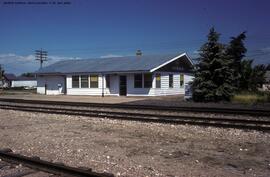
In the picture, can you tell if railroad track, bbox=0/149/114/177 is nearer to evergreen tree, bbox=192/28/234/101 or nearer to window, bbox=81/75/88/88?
evergreen tree, bbox=192/28/234/101

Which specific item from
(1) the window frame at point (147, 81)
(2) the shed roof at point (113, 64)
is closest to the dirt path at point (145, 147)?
(1) the window frame at point (147, 81)

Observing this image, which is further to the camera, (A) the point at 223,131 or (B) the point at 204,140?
(A) the point at 223,131

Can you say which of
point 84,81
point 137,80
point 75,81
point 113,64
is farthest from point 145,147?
point 75,81

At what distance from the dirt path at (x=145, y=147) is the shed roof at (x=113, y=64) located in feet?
73.5

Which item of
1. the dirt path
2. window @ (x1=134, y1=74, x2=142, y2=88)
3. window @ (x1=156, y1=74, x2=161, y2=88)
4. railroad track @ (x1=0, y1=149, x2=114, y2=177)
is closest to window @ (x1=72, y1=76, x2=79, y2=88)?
window @ (x1=134, y1=74, x2=142, y2=88)

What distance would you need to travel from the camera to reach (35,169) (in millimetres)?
7641

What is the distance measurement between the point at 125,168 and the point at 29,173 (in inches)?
72.2

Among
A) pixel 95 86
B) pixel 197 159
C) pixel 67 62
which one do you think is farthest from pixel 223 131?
pixel 67 62

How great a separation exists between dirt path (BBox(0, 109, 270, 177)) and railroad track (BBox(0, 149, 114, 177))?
73 cm

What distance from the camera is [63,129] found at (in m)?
14.1

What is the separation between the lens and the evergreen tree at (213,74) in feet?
93.4

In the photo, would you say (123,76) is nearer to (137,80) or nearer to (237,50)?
(137,80)

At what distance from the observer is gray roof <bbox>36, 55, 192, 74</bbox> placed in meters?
38.3

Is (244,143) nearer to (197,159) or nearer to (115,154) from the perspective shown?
(197,159)
